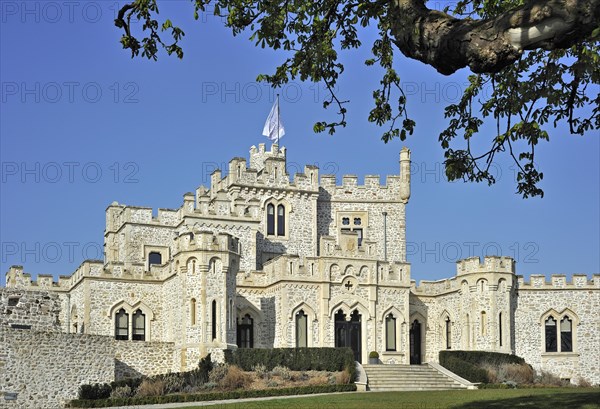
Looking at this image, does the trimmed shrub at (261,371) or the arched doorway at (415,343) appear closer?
the trimmed shrub at (261,371)

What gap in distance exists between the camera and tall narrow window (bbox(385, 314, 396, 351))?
4697cm

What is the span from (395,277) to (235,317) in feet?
32.7

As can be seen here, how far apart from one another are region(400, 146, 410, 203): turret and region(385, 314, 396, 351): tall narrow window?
33.0 feet

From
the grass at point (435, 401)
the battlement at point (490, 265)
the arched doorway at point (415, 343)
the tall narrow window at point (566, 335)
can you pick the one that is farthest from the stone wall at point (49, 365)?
the tall narrow window at point (566, 335)

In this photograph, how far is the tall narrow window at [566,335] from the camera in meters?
49.2

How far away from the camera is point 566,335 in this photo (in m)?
49.3

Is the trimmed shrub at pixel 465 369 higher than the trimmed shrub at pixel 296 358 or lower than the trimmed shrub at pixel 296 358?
lower

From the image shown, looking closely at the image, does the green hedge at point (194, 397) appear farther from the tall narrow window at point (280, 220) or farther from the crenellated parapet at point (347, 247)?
the tall narrow window at point (280, 220)

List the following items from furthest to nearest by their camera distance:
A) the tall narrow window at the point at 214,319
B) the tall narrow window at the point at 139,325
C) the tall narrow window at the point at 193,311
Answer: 1. the tall narrow window at the point at 139,325
2. the tall narrow window at the point at 193,311
3. the tall narrow window at the point at 214,319

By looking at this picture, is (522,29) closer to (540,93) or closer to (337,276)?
(540,93)

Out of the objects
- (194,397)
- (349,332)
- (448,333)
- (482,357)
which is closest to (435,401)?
(194,397)

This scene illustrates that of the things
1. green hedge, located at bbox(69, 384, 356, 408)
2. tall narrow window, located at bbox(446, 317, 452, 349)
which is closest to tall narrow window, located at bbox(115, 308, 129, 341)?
green hedge, located at bbox(69, 384, 356, 408)

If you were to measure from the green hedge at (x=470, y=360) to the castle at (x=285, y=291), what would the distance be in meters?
2.48

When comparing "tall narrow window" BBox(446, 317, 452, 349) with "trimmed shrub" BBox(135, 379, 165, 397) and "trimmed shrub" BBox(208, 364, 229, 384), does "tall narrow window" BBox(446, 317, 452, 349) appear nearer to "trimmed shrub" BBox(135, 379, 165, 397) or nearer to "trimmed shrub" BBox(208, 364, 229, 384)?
"trimmed shrub" BBox(208, 364, 229, 384)
